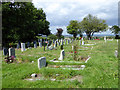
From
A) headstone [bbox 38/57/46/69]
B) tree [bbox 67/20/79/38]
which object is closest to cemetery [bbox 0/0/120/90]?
headstone [bbox 38/57/46/69]

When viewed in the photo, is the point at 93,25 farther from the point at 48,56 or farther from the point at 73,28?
the point at 48,56

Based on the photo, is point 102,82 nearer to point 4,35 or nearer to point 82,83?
point 82,83

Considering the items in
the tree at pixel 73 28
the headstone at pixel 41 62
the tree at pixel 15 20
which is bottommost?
the headstone at pixel 41 62

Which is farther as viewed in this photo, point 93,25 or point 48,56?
point 93,25

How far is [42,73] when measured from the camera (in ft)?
20.1

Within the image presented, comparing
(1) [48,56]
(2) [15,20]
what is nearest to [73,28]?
(2) [15,20]

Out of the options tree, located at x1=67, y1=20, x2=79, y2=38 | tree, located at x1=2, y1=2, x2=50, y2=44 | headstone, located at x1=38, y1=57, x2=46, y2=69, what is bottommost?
headstone, located at x1=38, y1=57, x2=46, y2=69

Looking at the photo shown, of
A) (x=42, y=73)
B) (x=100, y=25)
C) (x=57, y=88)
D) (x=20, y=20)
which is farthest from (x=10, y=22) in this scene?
(x=100, y=25)

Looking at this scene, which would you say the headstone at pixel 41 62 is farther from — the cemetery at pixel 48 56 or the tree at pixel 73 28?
the tree at pixel 73 28

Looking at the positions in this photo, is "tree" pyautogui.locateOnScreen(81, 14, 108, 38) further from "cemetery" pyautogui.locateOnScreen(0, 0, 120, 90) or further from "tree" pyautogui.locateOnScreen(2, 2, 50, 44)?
"tree" pyautogui.locateOnScreen(2, 2, 50, 44)

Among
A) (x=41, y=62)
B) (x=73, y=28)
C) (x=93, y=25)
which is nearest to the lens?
(x=41, y=62)

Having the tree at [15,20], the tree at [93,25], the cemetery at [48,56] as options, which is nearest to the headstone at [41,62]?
the cemetery at [48,56]

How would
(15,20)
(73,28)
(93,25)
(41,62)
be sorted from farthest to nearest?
(73,28) → (93,25) → (15,20) → (41,62)

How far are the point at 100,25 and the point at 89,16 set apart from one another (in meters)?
7.08
